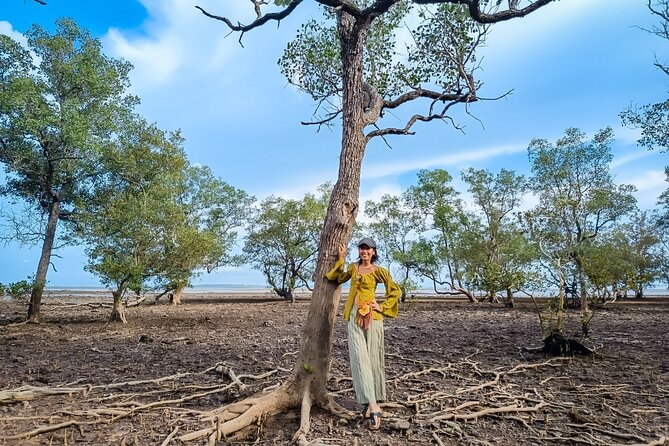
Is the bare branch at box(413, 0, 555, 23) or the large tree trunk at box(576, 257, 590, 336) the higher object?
the bare branch at box(413, 0, 555, 23)

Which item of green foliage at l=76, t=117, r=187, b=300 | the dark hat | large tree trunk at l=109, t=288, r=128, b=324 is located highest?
green foliage at l=76, t=117, r=187, b=300

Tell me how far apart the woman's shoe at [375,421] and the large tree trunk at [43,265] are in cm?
1421

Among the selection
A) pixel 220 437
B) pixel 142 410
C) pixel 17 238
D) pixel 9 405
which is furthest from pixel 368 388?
pixel 17 238

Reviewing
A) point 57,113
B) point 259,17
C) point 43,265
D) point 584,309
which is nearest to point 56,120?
point 57,113

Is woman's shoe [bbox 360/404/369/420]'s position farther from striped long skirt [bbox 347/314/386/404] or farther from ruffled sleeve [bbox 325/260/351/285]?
ruffled sleeve [bbox 325/260/351/285]

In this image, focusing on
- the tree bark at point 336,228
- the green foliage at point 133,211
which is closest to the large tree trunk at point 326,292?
the tree bark at point 336,228

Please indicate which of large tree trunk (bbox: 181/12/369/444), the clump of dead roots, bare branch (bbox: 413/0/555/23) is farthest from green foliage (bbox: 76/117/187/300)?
bare branch (bbox: 413/0/555/23)

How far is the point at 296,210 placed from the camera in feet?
94.8

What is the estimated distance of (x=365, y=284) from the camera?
15.9 ft

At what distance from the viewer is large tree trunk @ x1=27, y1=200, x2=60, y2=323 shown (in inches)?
565

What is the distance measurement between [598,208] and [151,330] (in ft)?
80.0

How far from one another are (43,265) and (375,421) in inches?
587

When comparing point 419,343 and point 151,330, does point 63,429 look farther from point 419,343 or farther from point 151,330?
point 151,330

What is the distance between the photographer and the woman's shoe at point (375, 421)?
4.37m
